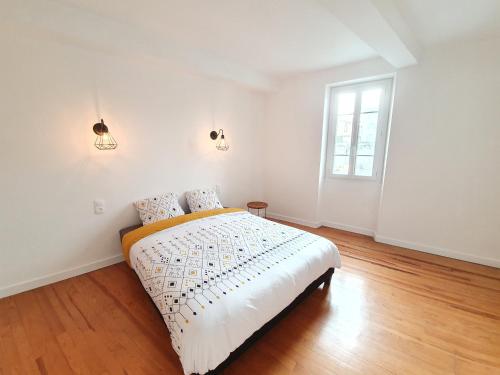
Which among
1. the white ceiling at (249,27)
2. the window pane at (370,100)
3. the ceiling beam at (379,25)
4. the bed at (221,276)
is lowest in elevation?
the bed at (221,276)

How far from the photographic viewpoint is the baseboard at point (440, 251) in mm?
2457

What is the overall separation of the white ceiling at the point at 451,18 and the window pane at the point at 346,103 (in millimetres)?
1007

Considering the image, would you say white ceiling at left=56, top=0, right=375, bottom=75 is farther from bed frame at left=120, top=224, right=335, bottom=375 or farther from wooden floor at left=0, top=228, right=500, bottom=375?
wooden floor at left=0, top=228, right=500, bottom=375

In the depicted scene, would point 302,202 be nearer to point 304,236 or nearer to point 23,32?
point 304,236

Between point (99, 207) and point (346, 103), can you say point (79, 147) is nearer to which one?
point (99, 207)

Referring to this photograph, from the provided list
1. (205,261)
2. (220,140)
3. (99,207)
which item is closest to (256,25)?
(220,140)

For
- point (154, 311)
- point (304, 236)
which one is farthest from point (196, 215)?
point (304, 236)

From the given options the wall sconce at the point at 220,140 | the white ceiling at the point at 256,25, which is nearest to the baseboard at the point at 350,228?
the wall sconce at the point at 220,140

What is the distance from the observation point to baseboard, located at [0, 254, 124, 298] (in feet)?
6.40

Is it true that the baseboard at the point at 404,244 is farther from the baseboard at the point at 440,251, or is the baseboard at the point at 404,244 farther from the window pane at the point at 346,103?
the window pane at the point at 346,103

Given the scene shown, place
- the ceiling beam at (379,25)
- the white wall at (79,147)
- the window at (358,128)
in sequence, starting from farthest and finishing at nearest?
the window at (358,128) → the white wall at (79,147) → the ceiling beam at (379,25)

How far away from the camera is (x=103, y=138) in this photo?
2285 millimetres

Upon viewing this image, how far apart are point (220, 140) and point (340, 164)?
1966 millimetres

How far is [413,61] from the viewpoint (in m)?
2.46
